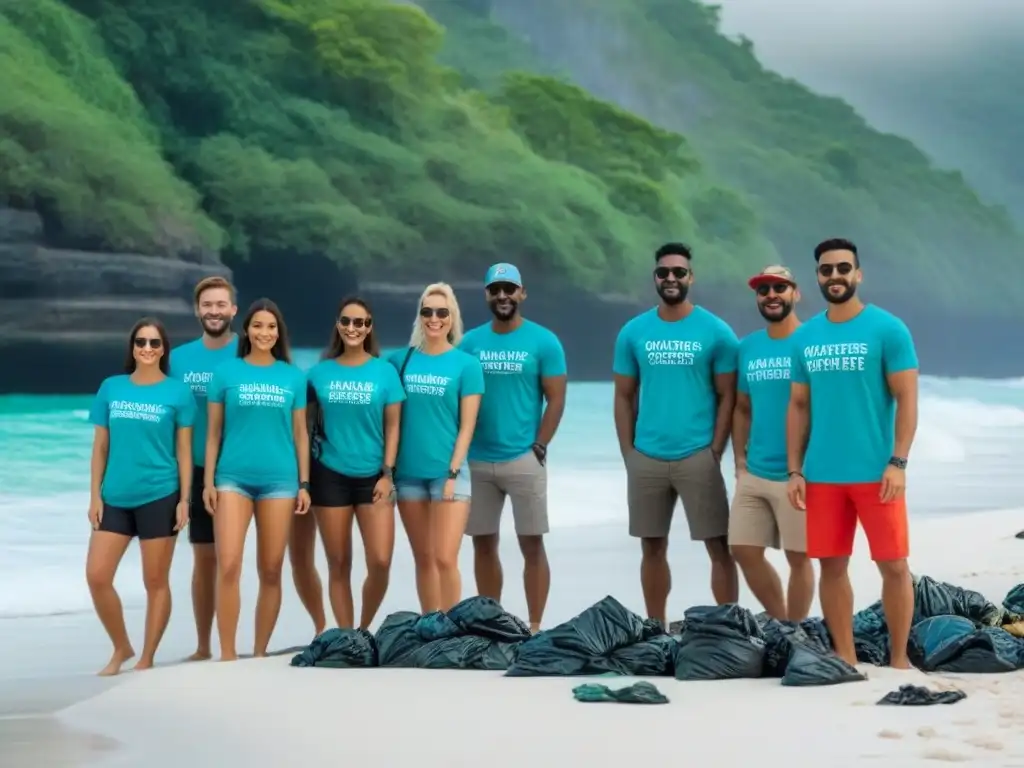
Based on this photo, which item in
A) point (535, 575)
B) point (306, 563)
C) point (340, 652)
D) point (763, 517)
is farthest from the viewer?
point (535, 575)

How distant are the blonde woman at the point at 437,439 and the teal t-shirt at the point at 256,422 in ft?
1.58

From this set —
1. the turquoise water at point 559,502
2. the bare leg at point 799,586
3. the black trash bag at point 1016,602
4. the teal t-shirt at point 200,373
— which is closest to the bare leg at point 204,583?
the teal t-shirt at point 200,373

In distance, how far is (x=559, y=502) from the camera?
18.0 meters

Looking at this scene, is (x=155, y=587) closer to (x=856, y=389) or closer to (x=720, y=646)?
(x=720, y=646)

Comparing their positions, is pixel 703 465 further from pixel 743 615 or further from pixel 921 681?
pixel 921 681

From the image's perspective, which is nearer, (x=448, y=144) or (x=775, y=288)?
(x=775, y=288)

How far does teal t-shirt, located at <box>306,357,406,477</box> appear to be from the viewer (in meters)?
6.18

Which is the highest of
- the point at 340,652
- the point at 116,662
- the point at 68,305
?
the point at 68,305

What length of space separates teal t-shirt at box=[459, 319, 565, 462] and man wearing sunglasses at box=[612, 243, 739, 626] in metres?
0.34

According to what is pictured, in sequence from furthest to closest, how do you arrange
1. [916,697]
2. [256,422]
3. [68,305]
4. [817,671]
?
[68,305], [256,422], [817,671], [916,697]

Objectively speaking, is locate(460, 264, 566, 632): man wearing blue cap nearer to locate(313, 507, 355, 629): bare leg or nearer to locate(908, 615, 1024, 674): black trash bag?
locate(313, 507, 355, 629): bare leg

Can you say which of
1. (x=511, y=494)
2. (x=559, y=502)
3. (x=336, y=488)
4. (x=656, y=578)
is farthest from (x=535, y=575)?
(x=559, y=502)

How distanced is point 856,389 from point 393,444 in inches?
72.4

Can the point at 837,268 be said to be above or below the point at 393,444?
above
